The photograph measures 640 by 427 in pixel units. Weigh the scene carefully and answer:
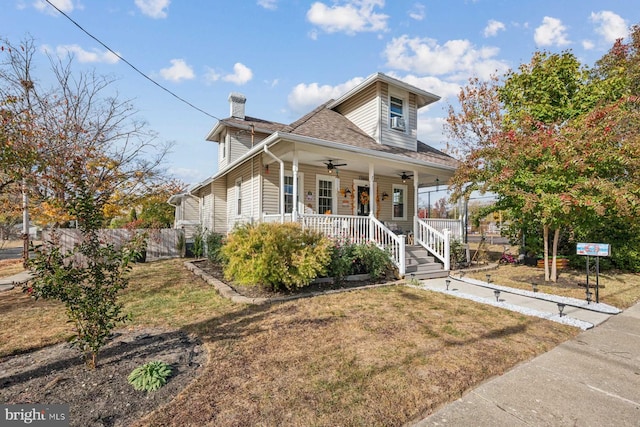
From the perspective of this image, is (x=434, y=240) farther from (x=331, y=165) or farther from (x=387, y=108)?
(x=387, y=108)

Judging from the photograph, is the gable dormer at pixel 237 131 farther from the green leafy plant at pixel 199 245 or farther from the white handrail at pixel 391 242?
the white handrail at pixel 391 242

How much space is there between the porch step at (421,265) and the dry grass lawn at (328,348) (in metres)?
1.90

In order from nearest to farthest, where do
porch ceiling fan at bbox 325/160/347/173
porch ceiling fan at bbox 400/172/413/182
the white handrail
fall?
1. the white handrail
2. porch ceiling fan at bbox 325/160/347/173
3. porch ceiling fan at bbox 400/172/413/182

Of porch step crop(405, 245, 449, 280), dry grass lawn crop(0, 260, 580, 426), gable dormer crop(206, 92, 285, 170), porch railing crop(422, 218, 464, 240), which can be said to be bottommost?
dry grass lawn crop(0, 260, 580, 426)

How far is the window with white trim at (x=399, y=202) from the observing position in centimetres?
1231

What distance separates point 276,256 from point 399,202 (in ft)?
26.6

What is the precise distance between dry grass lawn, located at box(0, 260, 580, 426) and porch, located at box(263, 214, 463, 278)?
1875 millimetres

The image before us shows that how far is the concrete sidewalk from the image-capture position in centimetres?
229

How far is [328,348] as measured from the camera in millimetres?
3453

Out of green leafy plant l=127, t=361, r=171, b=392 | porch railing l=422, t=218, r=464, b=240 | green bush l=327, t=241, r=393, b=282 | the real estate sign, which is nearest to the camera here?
green leafy plant l=127, t=361, r=171, b=392

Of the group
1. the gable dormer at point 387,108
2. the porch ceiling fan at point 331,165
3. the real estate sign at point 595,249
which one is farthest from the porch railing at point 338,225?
the real estate sign at point 595,249

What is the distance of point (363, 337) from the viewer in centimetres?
378

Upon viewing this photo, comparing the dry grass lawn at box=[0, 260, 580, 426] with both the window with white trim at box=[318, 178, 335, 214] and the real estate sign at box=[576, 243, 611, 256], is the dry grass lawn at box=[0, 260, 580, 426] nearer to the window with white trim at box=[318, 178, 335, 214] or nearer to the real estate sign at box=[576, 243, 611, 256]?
the real estate sign at box=[576, 243, 611, 256]

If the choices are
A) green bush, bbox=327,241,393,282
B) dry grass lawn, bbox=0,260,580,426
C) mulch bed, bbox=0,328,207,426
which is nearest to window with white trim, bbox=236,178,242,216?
green bush, bbox=327,241,393,282
